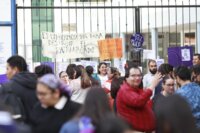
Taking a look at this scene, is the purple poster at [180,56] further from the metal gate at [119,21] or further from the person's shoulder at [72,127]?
the person's shoulder at [72,127]

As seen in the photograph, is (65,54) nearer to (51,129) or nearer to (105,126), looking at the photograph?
(51,129)

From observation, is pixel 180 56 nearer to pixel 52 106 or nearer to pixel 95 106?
pixel 52 106

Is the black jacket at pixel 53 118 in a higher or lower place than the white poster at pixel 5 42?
lower

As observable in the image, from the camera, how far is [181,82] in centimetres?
626

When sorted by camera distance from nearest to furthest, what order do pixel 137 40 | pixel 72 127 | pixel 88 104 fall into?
pixel 72 127 → pixel 88 104 → pixel 137 40

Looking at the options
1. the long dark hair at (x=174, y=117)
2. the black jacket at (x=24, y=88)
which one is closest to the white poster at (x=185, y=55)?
the black jacket at (x=24, y=88)

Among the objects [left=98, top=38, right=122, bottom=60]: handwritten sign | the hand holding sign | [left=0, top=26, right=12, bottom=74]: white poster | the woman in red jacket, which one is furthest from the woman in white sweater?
the hand holding sign

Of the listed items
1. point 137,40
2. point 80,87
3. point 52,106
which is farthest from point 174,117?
point 137,40

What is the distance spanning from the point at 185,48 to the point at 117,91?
4343 mm

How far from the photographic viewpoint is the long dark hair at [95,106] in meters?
3.55

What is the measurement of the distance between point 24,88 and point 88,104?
1.62 metres

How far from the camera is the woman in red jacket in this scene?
610 centimetres

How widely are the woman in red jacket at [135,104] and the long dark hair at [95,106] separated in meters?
2.43

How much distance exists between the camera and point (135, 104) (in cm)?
610
